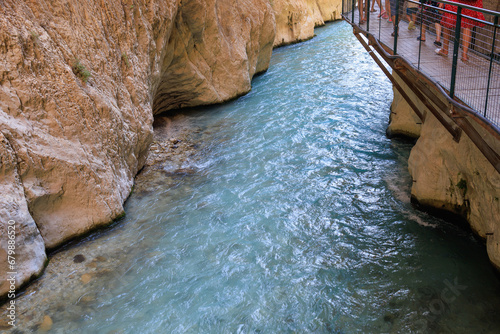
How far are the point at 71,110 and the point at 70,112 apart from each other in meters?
0.04

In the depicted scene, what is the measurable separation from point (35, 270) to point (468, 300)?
6.57 metres

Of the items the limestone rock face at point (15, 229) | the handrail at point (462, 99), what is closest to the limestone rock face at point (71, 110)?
the limestone rock face at point (15, 229)

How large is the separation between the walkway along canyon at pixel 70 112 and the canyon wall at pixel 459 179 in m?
6.00

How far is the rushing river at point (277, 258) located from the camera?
6.00 meters

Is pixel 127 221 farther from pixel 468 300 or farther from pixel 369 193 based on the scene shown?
pixel 468 300

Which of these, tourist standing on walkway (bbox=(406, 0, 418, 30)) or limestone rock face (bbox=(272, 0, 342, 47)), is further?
limestone rock face (bbox=(272, 0, 342, 47))

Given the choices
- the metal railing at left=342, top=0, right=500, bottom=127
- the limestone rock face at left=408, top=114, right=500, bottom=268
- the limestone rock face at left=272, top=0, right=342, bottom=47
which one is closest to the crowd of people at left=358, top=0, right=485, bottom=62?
the metal railing at left=342, top=0, right=500, bottom=127

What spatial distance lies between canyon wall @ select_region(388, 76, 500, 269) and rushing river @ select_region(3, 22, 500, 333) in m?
0.39

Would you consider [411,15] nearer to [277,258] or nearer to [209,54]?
[277,258]

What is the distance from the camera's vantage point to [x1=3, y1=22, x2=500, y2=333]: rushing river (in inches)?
236

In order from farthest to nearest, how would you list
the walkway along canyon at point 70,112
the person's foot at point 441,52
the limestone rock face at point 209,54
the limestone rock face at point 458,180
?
1. the limestone rock face at point 209,54
2. the person's foot at point 441,52
3. the walkway along canyon at point 70,112
4. the limestone rock face at point 458,180

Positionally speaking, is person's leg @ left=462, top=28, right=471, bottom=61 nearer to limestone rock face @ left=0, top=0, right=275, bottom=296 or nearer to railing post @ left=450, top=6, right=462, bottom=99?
railing post @ left=450, top=6, right=462, bottom=99

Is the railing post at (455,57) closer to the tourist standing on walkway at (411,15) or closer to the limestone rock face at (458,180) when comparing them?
the limestone rock face at (458,180)

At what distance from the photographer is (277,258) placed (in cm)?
720
